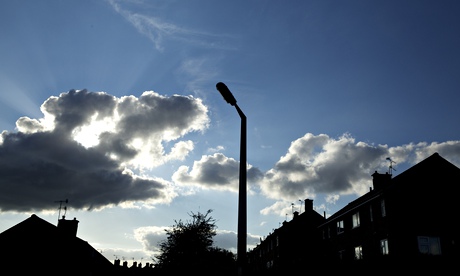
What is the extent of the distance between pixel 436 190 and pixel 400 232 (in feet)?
15.1

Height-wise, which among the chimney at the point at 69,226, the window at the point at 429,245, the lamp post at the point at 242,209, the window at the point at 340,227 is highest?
the chimney at the point at 69,226

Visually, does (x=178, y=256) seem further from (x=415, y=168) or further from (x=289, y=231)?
(x=289, y=231)

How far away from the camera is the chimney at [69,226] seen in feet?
167

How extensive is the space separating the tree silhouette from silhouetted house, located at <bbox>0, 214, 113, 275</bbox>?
19612 mm

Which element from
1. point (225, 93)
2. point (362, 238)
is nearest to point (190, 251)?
point (362, 238)

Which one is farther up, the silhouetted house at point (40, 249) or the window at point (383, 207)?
the window at point (383, 207)

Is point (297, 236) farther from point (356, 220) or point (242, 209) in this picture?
point (242, 209)

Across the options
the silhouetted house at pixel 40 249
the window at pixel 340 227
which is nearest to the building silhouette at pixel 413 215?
the window at pixel 340 227

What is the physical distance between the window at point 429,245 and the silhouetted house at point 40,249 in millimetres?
39975

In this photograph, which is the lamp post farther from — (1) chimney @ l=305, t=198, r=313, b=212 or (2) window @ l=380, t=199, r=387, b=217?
(1) chimney @ l=305, t=198, r=313, b=212

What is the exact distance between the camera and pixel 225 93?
23.0 feet

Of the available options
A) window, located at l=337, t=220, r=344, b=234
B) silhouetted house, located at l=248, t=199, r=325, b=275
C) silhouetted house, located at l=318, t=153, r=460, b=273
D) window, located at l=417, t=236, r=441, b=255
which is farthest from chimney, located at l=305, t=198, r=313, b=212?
window, located at l=417, t=236, r=441, b=255

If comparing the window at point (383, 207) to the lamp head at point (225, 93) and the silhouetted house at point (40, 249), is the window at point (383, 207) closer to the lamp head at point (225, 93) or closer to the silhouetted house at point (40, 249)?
the lamp head at point (225, 93)

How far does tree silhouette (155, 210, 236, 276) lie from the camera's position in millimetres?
30469
